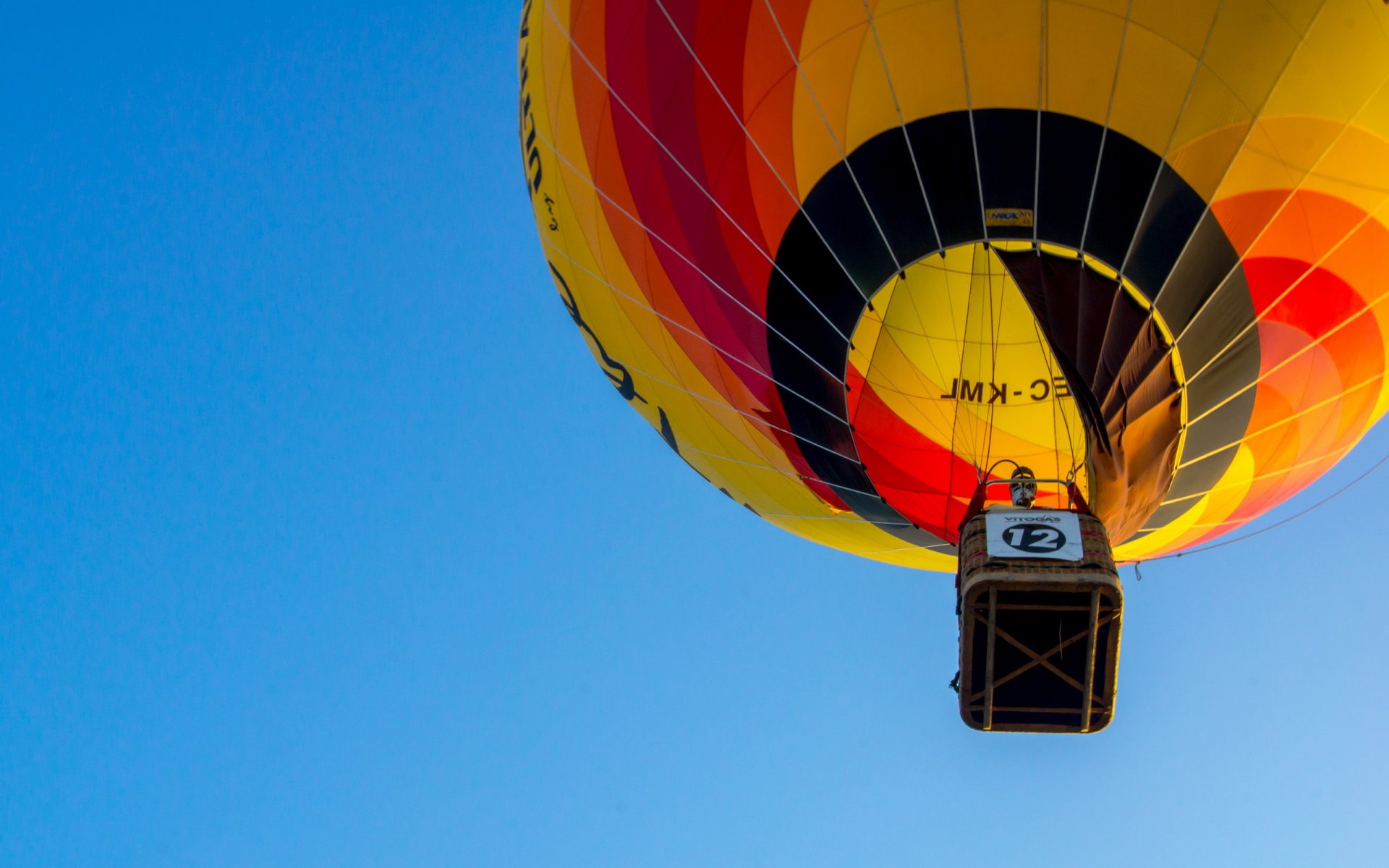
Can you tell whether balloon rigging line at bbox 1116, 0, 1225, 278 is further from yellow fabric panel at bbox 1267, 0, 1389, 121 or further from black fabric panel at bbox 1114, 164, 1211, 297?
yellow fabric panel at bbox 1267, 0, 1389, 121

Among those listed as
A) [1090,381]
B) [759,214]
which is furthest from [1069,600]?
[759,214]

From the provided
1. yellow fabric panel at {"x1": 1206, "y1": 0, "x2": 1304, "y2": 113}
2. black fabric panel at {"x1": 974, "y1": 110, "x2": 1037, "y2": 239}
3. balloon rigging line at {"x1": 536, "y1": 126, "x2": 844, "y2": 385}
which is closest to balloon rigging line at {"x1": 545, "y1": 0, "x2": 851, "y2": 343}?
balloon rigging line at {"x1": 536, "y1": 126, "x2": 844, "y2": 385}

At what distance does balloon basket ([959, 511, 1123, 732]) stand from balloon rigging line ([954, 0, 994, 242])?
1726 millimetres

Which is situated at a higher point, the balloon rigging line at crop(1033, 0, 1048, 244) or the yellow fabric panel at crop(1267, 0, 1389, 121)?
the yellow fabric panel at crop(1267, 0, 1389, 121)

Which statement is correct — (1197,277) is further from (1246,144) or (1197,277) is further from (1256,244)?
(1246,144)

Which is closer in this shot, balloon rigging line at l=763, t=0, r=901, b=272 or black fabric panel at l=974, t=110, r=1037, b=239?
black fabric panel at l=974, t=110, r=1037, b=239

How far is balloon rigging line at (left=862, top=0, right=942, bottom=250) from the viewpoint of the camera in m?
7.88

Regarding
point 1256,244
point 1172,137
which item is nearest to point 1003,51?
point 1172,137

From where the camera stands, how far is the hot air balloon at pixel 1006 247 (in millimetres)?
7742

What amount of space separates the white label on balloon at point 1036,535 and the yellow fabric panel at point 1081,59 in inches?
86.9

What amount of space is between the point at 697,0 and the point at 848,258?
177 cm

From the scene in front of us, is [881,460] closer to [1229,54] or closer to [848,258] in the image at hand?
[848,258]

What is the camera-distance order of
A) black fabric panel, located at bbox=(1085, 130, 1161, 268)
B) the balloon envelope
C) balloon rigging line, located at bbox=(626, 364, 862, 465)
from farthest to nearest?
1. balloon rigging line, located at bbox=(626, 364, 862, 465)
2. black fabric panel, located at bbox=(1085, 130, 1161, 268)
3. the balloon envelope

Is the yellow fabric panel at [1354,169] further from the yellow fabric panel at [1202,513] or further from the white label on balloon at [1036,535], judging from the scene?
the white label on balloon at [1036,535]
